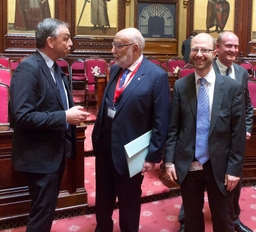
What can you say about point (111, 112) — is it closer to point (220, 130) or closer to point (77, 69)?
point (220, 130)

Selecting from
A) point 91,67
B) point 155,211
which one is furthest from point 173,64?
point 155,211

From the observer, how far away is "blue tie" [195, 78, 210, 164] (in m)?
1.91

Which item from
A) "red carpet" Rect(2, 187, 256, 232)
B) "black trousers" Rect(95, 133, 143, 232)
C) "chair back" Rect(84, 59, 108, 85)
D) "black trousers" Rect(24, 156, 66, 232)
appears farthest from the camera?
"chair back" Rect(84, 59, 108, 85)

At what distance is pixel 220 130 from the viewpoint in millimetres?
1872

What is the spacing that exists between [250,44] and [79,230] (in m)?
8.68

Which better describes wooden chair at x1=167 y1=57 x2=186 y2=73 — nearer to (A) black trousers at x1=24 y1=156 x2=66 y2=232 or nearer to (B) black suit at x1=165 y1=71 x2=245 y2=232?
(B) black suit at x1=165 y1=71 x2=245 y2=232

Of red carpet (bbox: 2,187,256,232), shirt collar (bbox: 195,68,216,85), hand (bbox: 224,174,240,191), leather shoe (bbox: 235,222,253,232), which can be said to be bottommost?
red carpet (bbox: 2,187,256,232)

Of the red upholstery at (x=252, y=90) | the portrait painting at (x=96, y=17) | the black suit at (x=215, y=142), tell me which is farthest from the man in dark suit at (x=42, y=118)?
the portrait painting at (x=96, y=17)

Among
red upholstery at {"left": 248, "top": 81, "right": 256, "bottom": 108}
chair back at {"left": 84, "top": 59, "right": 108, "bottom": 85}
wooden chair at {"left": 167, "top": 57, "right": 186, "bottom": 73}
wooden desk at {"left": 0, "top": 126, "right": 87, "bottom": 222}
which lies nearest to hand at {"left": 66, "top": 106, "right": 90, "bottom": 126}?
wooden desk at {"left": 0, "top": 126, "right": 87, "bottom": 222}

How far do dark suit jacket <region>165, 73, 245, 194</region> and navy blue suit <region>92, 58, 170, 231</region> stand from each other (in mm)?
150

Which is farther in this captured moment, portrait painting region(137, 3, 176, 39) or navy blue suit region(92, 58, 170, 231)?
portrait painting region(137, 3, 176, 39)

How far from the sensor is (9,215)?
274cm

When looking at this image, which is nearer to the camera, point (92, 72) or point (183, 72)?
point (183, 72)

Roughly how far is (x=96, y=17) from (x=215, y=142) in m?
7.40
